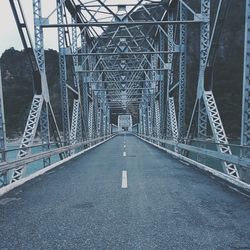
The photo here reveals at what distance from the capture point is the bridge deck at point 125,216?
12.3ft

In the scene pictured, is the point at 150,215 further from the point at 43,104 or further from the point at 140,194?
the point at 43,104

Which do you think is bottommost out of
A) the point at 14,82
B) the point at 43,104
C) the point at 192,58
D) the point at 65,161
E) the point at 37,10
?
the point at 65,161

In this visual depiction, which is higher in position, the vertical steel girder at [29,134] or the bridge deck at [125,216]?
the vertical steel girder at [29,134]

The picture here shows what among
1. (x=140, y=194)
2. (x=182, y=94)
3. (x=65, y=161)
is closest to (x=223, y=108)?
(x=182, y=94)

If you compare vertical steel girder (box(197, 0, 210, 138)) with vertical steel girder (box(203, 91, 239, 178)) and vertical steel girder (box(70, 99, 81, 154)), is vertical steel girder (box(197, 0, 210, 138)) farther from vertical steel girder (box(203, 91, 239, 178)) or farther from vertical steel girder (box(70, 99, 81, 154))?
vertical steel girder (box(70, 99, 81, 154))

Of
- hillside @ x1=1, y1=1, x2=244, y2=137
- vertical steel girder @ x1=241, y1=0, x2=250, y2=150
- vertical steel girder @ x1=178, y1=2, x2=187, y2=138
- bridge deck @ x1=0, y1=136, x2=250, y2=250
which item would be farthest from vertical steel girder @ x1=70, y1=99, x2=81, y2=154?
hillside @ x1=1, y1=1, x2=244, y2=137

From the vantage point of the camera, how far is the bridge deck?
3758mm

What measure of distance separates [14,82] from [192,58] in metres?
69.9

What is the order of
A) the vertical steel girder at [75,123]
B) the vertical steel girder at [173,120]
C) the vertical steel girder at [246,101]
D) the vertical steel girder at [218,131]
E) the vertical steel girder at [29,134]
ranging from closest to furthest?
the vertical steel girder at [246,101], the vertical steel girder at [218,131], the vertical steel girder at [29,134], the vertical steel girder at [173,120], the vertical steel girder at [75,123]

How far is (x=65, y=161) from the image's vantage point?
14.3m

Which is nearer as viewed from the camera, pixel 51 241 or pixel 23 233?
pixel 51 241

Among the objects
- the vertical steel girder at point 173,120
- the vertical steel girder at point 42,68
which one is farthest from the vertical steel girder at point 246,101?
the vertical steel girder at point 173,120

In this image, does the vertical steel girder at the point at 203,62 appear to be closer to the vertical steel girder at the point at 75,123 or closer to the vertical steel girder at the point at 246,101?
the vertical steel girder at the point at 246,101

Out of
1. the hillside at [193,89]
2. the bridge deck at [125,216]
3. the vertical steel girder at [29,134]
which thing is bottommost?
the bridge deck at [125,216]
